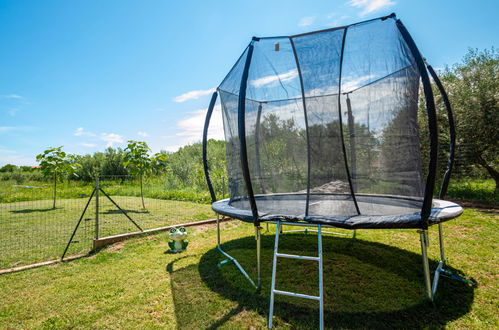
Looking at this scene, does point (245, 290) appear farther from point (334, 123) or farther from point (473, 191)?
point (473, 191)

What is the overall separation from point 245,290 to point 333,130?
1706 millimetres

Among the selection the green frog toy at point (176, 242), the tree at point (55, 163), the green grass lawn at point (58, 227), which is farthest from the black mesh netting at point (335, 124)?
the tree at point (55, 163)

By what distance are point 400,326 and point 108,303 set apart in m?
2.26

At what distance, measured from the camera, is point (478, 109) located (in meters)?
5.73

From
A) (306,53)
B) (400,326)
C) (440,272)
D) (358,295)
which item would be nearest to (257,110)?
(306,53)

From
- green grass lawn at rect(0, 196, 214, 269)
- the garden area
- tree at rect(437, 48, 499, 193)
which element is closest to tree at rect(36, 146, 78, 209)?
green grass lawn at rect(0, 196, 214, 269)

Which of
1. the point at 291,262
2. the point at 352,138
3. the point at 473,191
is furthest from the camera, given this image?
the point at 473,191

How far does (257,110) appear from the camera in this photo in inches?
110

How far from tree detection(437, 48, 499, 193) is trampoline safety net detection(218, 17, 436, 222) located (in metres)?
4.87

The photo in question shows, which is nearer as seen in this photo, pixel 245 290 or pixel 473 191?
pixel 245 290

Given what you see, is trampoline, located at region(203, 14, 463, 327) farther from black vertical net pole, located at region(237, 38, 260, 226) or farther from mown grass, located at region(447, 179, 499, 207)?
mown grass, located at region(447, 179, 499, 207)

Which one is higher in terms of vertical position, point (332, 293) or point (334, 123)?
point (334, 123)

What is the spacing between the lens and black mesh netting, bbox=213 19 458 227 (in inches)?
95.1

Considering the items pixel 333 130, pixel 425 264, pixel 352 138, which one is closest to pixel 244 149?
pixel 333 130
